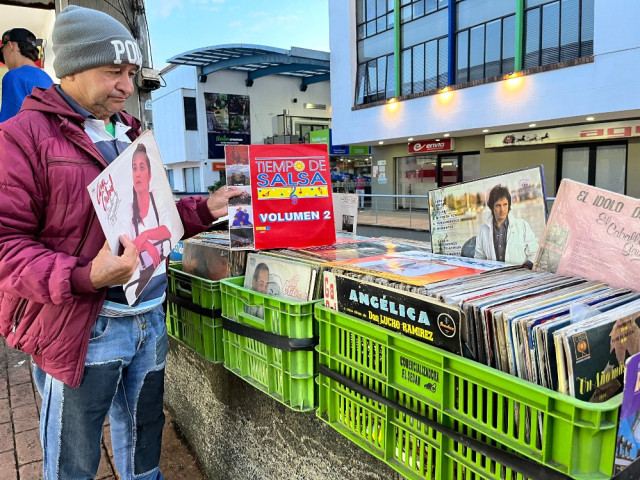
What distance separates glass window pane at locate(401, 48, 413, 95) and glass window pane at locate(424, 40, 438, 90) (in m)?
0.81

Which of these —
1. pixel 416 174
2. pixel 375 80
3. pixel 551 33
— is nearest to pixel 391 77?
pixel 375 80

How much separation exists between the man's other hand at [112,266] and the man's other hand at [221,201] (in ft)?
2.04

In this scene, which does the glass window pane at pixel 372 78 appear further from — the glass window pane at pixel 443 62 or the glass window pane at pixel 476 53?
the glass window pane at pixel 476 53

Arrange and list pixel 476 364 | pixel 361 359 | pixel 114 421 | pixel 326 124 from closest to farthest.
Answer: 1. pixel 476 364
2. pixel 361 359
3. pixel 114 421
4. pixel 326 124

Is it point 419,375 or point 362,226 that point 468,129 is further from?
point 419,375

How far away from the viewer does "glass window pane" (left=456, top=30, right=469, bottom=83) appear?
51.1 ft

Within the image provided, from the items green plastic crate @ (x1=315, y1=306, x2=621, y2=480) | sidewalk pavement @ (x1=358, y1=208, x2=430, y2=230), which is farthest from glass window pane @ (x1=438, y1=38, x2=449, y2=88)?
green plastic crate @ (x1=315, y1=306, x2=621, y2=480)

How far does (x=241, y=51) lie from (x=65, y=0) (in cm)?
2225

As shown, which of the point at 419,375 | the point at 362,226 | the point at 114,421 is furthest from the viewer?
the point at 362,226

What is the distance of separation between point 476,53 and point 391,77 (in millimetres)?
3589

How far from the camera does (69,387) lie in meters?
1.46

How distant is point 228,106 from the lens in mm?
29484

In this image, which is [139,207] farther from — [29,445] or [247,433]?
[29,445]

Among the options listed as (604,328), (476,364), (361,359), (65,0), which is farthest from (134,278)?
(65,0)
